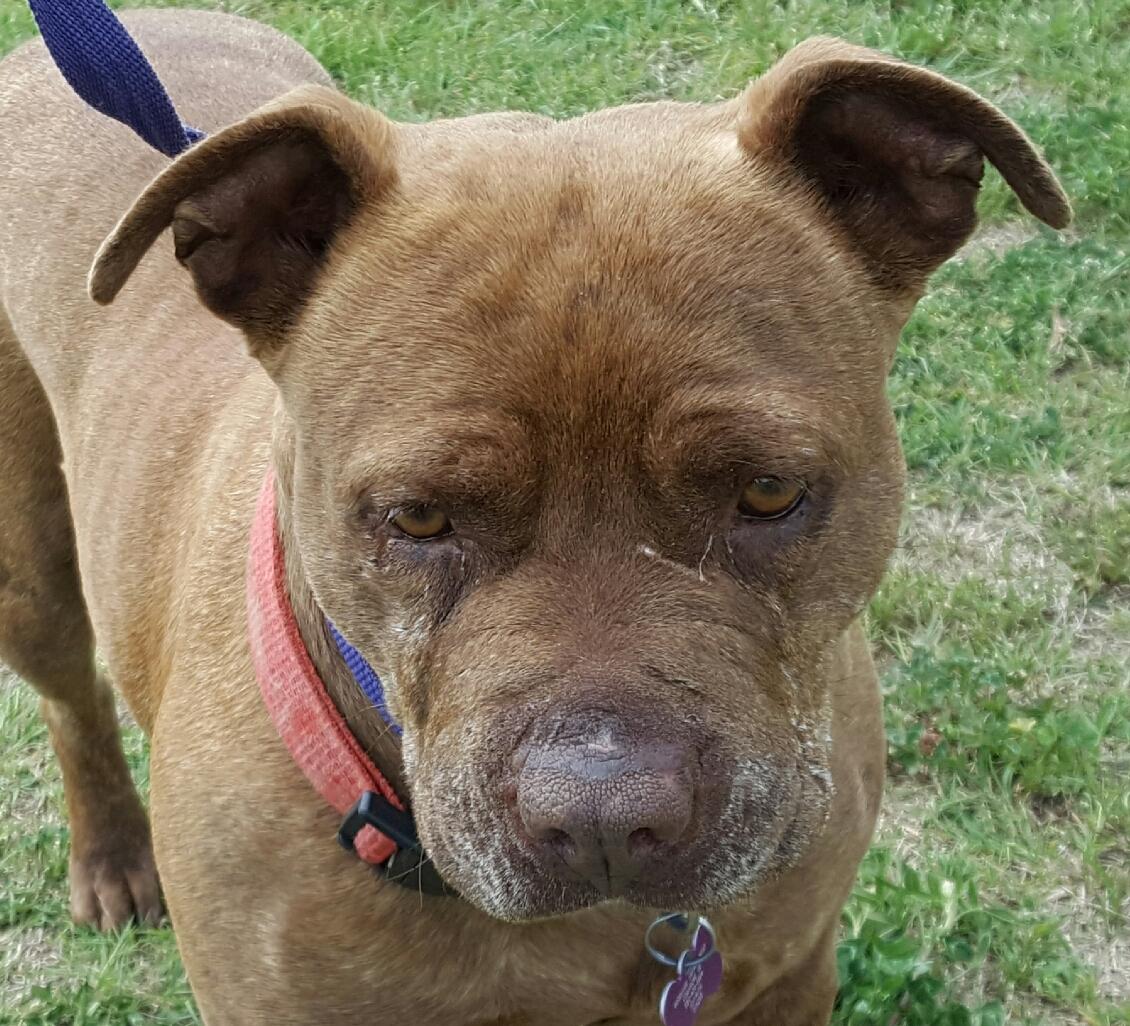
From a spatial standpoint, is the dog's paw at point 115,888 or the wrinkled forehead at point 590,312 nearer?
the wrinkled forehead at point 590,312

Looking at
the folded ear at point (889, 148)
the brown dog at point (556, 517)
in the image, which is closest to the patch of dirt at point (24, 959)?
the brown dog at point (556, 517)

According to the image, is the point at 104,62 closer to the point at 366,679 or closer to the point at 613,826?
the point at 366,679

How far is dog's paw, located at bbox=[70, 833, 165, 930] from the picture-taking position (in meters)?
4.23

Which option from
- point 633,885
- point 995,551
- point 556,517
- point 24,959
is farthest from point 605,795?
point 995,551

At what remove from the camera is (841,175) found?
2.58 m

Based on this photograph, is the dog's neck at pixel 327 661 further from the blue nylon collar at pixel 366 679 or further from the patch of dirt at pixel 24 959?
the patch of dirt at pixel 24 959

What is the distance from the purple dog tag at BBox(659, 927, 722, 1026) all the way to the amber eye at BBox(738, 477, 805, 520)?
2.82 ft

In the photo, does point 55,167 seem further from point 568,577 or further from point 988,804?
point 988,804

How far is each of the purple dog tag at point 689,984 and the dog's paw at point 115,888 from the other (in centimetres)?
196

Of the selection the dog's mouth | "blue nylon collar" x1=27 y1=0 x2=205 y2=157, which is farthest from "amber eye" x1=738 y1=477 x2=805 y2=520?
"blue nylon collar" x1=27 y1=0 x2=205 y2=157

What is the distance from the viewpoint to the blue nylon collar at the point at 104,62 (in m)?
2.93

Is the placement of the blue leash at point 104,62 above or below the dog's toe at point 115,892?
above

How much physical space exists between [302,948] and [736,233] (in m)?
1.40

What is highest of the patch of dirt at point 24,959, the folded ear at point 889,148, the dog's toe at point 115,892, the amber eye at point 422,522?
the folded ear at point 889,148
